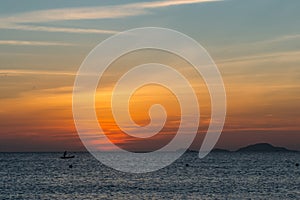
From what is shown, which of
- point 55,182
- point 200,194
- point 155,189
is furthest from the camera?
point 55,182

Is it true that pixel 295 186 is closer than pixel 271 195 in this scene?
No

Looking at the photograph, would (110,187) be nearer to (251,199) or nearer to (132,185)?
(132,185)

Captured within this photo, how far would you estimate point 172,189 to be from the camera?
337ft

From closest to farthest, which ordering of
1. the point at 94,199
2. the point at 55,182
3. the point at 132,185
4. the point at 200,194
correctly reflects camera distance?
the point at 94,199, the point at 200,194, the point at 132,185, the point at 55,182

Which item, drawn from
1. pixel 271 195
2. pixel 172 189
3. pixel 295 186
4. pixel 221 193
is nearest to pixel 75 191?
pixel 172 189

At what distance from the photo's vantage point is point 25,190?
103 meters

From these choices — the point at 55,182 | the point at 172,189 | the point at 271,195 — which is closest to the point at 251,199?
the point at 271,195

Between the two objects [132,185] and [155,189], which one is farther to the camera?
[132,185]

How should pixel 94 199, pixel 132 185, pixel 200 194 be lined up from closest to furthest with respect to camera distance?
pixel 94 199
pixel 200 194
pixel 132 185

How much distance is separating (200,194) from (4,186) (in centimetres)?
4042

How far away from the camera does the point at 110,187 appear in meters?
106

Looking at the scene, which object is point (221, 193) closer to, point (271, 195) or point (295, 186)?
point (271, 195)

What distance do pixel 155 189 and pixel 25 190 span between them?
23.0m

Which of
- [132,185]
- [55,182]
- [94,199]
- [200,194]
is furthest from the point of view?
[55,182]
